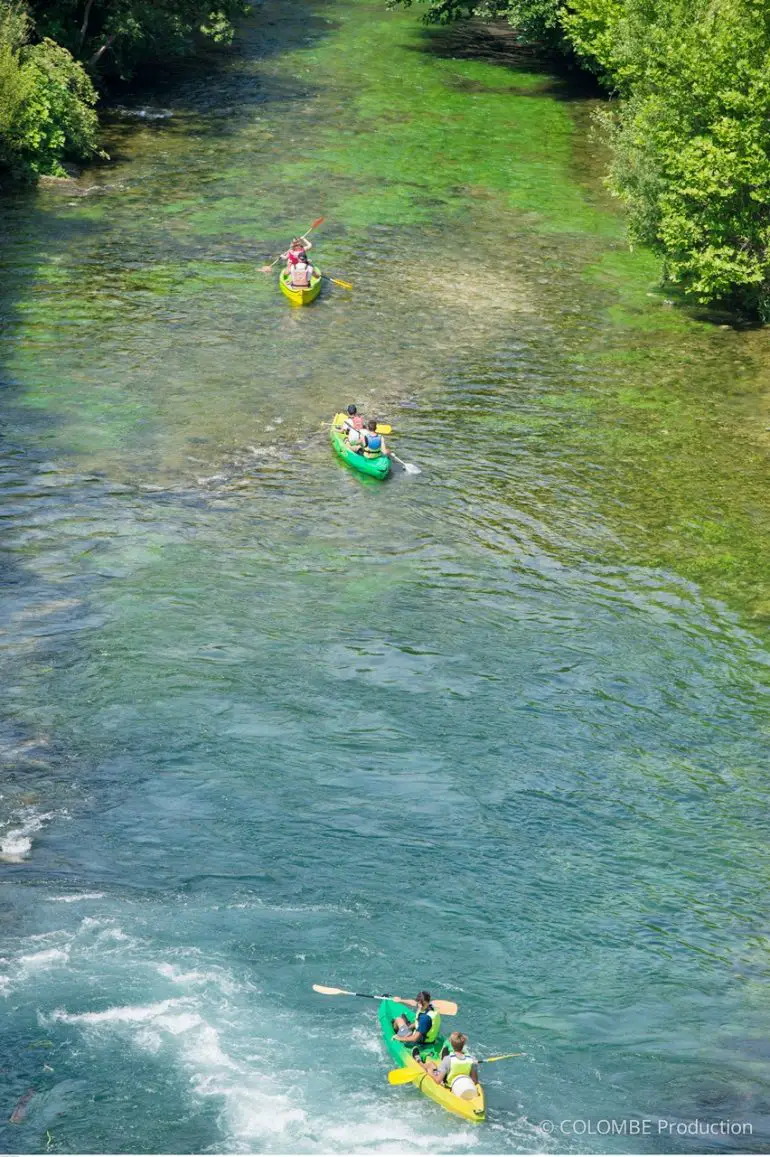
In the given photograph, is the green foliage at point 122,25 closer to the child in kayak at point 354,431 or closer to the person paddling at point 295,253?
the person paddling at point 295,253

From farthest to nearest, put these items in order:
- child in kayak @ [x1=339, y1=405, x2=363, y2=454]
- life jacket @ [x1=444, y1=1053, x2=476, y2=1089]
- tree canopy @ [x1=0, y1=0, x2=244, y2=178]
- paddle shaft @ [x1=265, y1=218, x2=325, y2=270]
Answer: tree canopy @ [x1=0, y1=0, x2=244, y2=178] → paddle shaft @ [x1=265, y1=218, x2=325, y2=270] → child in kayak @ [x1=339, y1=405, x2=363, y2=454] → life jacket @ [x1=444, y1=1053, x2=476, y2=1089]

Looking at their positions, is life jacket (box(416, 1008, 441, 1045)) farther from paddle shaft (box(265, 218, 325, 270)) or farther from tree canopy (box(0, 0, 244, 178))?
tree canopy (box(0, 0, 244, 178))

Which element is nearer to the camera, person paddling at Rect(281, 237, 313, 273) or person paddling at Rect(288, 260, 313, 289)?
person paddling at Rect(288, 260, 313, 289)

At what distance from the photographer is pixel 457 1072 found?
18484 millimetres

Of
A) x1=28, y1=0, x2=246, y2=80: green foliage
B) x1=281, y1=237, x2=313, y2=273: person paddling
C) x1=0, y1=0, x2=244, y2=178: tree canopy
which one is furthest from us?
x1=28, y1=0, x2=246, y2=80: green foliage

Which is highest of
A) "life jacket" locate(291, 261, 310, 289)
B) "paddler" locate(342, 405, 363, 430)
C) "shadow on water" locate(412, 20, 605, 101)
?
"shadow on water" locate(412, 20, 605, 101)

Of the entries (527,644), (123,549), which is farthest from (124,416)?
(527,644)

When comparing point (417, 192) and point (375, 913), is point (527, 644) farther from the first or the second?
point (417, 192)

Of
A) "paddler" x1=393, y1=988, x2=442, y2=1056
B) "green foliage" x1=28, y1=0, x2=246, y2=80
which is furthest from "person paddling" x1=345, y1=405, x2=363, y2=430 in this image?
"green foliage" x1=28, y1=0, x2=246, y2=80

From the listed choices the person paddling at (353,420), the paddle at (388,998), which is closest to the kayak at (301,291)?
the person paddling at (353,420)

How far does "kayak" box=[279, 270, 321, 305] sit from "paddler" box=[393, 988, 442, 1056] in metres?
27.2

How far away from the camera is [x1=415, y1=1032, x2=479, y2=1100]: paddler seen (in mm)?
18391

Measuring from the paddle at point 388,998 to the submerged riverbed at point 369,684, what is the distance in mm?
305

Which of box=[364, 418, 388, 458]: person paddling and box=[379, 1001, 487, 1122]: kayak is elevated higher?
box=[364, 418, 388, 458]: person paddling
